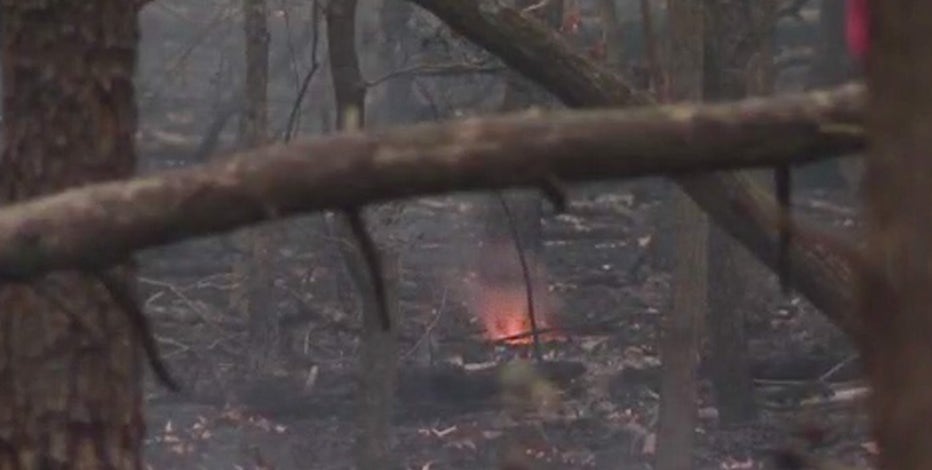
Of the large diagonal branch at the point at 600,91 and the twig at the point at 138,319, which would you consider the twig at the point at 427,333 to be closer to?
the large diagonal branch at the point at 600,91

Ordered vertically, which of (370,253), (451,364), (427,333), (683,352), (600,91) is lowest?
(451,364)

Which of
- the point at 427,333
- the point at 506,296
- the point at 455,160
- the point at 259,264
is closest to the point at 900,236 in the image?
the point at 455,160

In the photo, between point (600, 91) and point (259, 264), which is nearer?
point (600, 91)

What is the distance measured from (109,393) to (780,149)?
2.99 m

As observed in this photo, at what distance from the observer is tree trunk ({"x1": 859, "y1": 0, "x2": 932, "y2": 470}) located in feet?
4.53

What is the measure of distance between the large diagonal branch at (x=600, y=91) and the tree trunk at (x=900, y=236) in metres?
5.07

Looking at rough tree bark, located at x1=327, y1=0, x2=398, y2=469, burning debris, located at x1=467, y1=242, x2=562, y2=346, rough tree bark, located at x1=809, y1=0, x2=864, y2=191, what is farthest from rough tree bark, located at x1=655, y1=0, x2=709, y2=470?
rough tree bark, located at x1=809, y1=0, x2=864, y2=191

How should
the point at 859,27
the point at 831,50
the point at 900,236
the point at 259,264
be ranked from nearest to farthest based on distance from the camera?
the point at 900,236 → the point at 859,27 → the point at 259,264 → the point at 831,50

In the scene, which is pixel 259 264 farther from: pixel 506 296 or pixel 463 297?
pixel 506 296

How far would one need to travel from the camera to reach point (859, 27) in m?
1.61

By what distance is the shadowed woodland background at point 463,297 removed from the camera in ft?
15.3

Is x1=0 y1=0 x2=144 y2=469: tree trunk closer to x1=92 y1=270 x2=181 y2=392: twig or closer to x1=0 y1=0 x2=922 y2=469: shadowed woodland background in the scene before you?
x1=0 y1=0 x2=922 y2=469: shadowed woodland background

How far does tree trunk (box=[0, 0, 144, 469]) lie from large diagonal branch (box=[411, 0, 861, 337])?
2.30 metres

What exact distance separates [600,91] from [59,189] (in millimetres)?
2843
